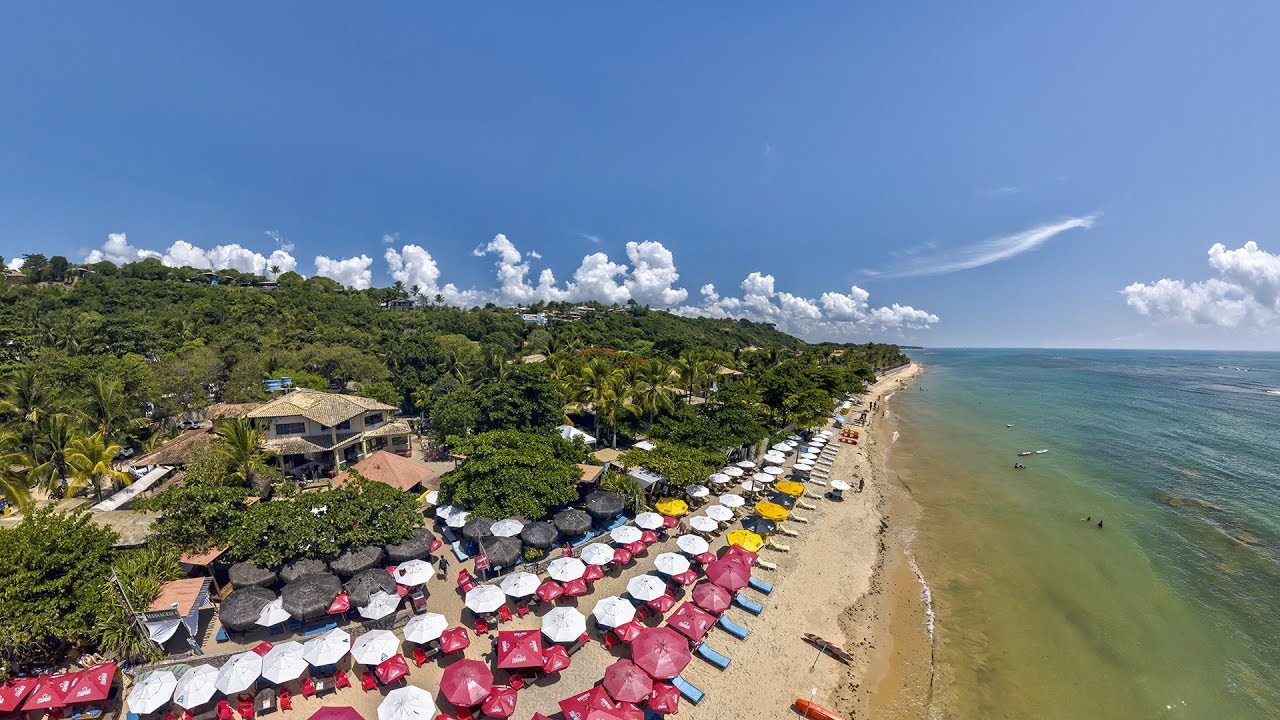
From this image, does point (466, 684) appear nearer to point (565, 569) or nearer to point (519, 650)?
point (519, 650)

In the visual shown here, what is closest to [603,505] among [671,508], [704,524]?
[671,508]

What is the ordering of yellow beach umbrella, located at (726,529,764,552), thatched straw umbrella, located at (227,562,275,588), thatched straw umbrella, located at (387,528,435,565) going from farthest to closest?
yellow beach umbrella, located at (726,529,764,552), thatched straw umbrella, located at (387,528,435,565), thatched straw umbrella, located at (227,562,275,588)

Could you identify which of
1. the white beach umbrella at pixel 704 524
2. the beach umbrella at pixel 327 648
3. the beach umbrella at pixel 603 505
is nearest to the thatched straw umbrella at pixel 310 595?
the beach umbrella at pixel 327 648

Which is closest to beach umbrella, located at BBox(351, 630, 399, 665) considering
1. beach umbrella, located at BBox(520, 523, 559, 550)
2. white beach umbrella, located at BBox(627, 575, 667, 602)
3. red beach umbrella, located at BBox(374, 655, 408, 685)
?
red beach umbrella, located at BBox(374, 655, 408, 685)

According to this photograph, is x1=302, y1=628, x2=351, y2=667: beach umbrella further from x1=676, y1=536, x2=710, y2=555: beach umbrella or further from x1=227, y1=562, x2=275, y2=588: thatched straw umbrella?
x1=676, y1=536, x2=710, y2=555: beach umbrella

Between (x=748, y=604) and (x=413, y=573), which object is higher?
(x=413, y=573)

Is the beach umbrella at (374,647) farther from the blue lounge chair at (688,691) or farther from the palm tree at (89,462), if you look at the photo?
the palm tree at (89,462)
